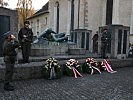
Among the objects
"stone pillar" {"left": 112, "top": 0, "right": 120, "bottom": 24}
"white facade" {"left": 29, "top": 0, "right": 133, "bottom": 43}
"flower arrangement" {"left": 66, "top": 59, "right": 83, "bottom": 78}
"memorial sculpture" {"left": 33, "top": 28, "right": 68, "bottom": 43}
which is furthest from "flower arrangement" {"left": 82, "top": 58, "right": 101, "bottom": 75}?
"stone pillar" {"left": 112, "top": 0, "right": 120, "bottom": 24}

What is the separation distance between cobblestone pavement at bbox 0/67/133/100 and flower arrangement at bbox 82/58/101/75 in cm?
137

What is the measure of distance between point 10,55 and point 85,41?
13.4 m

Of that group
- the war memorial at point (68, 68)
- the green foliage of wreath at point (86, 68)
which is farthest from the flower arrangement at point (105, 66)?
the green foliage of wreath at point (86, 68)

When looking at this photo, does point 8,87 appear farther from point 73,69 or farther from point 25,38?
point 73,69

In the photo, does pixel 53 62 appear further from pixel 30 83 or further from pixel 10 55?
pixel 10 55

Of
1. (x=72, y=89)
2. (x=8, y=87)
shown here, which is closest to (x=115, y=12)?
(x=72, y=89)

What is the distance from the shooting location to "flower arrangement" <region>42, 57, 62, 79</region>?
33.7 ft

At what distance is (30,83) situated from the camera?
936 cm

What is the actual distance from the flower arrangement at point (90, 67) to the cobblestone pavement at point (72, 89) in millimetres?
1365

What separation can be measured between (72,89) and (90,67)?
12.4 ft

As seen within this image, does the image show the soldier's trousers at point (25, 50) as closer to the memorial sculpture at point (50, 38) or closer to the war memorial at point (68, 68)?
the war memorial at point (68, 68)

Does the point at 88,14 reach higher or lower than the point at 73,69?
higher

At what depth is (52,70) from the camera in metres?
10.3

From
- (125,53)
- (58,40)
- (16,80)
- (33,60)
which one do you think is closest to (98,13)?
(58,40)
